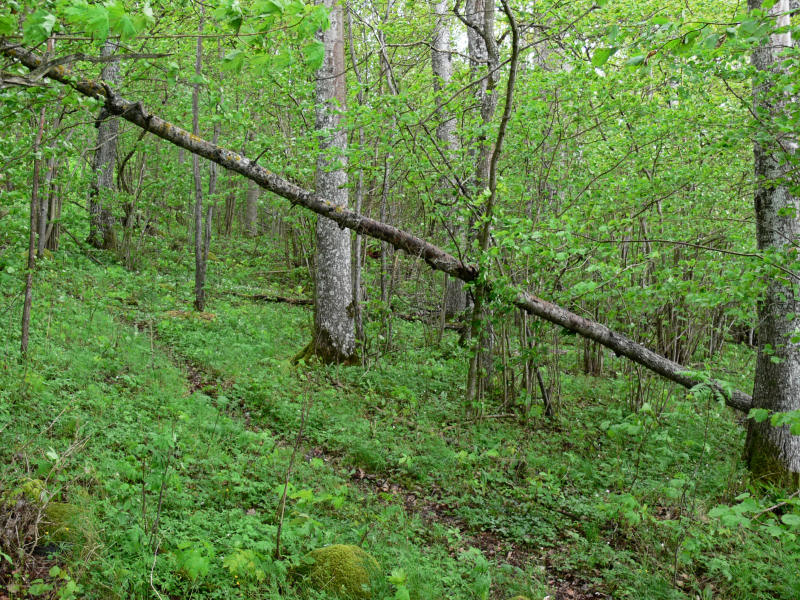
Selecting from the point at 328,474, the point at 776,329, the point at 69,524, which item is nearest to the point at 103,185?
the point at 328,474

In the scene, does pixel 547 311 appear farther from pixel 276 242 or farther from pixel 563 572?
pixel 276 242

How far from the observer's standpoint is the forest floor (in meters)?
3.44

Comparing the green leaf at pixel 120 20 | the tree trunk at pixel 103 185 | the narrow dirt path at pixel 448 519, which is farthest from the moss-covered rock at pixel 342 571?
the tree trunk at pixel 103 185

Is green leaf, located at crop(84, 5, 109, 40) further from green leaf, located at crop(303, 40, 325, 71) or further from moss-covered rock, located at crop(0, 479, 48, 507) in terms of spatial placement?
moss-covered rock, located at crop(0, 479, 48, 507)

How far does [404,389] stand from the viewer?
738 cm

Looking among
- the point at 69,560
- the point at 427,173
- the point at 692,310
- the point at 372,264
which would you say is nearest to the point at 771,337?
the point at 692,310

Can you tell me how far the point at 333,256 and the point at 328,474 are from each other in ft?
13.2

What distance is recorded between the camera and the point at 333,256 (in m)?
8.35

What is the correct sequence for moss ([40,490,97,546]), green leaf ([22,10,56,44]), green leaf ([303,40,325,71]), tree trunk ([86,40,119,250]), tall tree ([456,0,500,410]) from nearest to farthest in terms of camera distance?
green leaf ([22,10,56,44]) → green leaf ([303,40,325,71]) → moss ([40,490,97,546]) → tall tree ([456,0,500,410]) → tree trunk ([86,40,119,250])

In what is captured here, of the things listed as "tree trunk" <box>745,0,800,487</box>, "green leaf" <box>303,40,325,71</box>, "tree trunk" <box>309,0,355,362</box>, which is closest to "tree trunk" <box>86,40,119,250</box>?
"tree trunk" <box>309,0,355,362</box>

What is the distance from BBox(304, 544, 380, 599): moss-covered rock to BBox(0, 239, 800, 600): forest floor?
0.33ft

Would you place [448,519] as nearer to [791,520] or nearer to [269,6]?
[791,520]

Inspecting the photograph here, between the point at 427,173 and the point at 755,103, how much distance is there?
3.69 m

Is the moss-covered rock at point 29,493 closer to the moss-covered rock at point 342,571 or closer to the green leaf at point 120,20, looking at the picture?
the moss-covered rock at point 342,571
